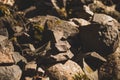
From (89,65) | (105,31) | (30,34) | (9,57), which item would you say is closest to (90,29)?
(105,31)

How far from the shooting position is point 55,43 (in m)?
16.3

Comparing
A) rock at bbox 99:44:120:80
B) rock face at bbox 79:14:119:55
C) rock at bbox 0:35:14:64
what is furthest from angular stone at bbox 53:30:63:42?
rock at bbox 99:44:120:80

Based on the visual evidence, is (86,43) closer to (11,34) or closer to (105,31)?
(105,31)

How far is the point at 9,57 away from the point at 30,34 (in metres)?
2.35

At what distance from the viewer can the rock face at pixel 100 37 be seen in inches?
658

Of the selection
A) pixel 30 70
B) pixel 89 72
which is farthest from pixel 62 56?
pixel 30 70

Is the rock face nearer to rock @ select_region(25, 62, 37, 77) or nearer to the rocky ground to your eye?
the rocky ground

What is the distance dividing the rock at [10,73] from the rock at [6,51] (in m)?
0.32

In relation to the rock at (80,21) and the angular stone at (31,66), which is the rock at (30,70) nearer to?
the angular stone at (31,66)

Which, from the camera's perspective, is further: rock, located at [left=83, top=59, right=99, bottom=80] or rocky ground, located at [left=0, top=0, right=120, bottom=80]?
rock, located at [left=83, top=59, right=99, bottom=80]

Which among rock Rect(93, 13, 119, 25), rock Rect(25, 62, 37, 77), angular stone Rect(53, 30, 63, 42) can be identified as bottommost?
rock Rect(25, 62, 37, 77)

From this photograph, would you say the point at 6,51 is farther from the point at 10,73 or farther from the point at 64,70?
the point at 64,70

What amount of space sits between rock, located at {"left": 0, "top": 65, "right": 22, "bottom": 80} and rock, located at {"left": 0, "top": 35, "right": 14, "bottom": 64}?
0.32 meters

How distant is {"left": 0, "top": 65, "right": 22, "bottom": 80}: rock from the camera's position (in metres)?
14.6
